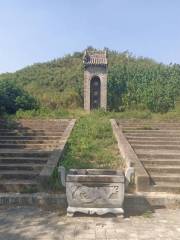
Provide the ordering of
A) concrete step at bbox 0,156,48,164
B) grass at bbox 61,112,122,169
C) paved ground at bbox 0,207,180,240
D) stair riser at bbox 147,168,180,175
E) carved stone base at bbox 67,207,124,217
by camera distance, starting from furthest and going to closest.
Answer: grass at bbox 61,112,122,169 → concrete step at bbox 0,156,48,164 → stair riser at bbox 147,168,180,175 → carved stone base at bbox 67,207,124,217 → paved ground at bbox 0,207,180,240

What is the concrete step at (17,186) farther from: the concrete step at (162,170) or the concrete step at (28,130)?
the concrete step at (28,130)

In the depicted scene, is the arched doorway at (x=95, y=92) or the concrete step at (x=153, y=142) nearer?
the concrete step at (x=153, y=142)

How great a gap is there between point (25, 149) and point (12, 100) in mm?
11263

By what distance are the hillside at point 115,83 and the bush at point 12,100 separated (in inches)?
291

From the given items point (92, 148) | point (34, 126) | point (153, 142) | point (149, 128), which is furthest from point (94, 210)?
point (34, 126)

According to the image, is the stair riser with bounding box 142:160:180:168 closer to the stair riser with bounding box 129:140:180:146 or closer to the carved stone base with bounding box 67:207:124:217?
the stair riser with bounding box 129:140:180:146

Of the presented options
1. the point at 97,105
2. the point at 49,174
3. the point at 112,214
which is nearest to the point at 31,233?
the point at 112,214

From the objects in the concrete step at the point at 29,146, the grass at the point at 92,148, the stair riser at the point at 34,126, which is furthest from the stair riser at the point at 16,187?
the stair riser at the point at 34,126

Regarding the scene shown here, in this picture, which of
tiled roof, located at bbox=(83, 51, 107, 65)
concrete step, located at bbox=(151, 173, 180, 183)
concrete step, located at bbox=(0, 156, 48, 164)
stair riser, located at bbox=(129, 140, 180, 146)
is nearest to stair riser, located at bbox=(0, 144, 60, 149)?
concrete step, located at bbox=(0, 156, 48, 164)

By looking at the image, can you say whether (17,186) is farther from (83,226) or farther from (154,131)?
(154,131)

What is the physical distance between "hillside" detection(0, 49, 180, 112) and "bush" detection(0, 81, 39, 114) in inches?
291

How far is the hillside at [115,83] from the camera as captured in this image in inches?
1080

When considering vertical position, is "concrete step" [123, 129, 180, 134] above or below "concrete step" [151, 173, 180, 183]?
above

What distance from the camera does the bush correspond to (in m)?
21.1
